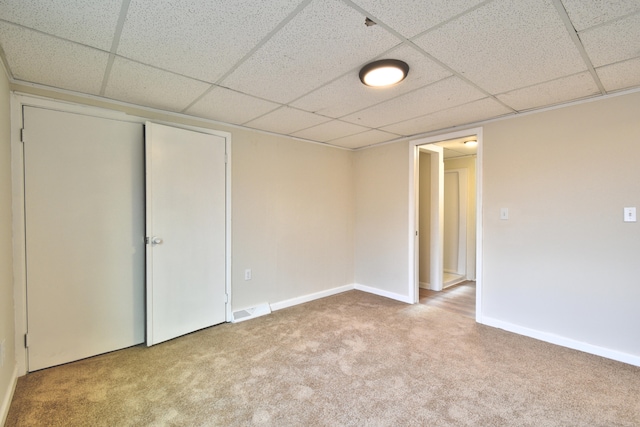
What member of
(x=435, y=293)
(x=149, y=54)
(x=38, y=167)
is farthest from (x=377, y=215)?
(x=38, y=167)

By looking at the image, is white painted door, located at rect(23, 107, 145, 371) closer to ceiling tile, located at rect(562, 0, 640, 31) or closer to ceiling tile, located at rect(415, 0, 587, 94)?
ceiling tile, located at rect(415, 0, 587, 94)

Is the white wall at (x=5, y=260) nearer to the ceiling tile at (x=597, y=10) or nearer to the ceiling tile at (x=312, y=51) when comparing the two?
the ceiling tile at (x=312, y=51)

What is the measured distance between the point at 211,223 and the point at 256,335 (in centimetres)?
125

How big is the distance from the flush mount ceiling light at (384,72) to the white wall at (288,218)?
6.09ft

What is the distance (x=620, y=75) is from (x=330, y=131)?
254 centimetres

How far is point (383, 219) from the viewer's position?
432 centimetres

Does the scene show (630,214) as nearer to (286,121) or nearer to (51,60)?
(286,121)

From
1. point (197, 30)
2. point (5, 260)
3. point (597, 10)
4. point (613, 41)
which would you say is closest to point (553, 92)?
point (613, 41)

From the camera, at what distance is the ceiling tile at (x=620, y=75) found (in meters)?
1.96

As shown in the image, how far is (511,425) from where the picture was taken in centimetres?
171

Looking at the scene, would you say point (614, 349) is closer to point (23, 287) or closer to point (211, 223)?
point (211, 223)

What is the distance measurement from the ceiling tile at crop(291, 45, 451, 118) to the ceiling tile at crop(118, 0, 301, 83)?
0.75 meters

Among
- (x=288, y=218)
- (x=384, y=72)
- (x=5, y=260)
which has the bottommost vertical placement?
(x=5, y=260)

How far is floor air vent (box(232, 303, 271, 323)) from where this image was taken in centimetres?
329
